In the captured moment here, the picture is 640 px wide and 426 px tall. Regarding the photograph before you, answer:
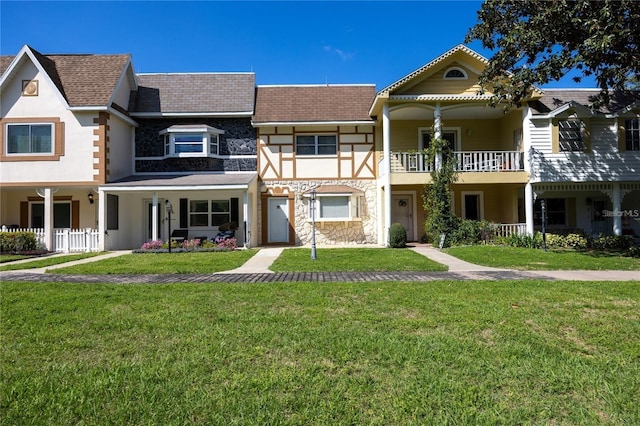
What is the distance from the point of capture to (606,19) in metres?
10.6

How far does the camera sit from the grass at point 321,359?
306 centimetres

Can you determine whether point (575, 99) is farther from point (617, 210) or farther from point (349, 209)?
point (349, 209)

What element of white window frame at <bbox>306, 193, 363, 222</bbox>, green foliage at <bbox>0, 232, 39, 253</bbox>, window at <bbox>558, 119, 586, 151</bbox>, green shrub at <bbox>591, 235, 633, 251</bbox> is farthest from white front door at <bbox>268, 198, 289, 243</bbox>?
green shrub at <bbox>591, 235, 633, 251</bbox>

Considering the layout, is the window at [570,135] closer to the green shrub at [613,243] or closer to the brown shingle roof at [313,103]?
the green shrub at [613,243]

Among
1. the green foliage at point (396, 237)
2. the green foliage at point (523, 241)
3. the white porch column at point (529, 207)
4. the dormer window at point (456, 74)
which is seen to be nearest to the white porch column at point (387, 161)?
the green foliage at point (396, 237)

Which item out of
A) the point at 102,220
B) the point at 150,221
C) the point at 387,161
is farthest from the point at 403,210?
the point at 102,220

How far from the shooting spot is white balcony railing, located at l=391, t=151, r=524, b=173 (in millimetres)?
17078

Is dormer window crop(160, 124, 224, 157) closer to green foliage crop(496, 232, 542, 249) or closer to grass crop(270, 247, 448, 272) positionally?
grass crop(270, 247, 448, 272)

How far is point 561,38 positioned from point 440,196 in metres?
6.60

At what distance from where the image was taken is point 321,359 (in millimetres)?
3953

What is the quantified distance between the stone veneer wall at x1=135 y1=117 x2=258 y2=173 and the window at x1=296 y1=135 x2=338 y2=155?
89.5 inches

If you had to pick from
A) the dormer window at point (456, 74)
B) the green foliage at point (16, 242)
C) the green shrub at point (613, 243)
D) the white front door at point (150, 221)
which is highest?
the dormer window at point (456, 74)

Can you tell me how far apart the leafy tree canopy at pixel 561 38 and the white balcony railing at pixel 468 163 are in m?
3.31

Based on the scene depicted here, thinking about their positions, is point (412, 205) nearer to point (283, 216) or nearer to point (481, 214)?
point (481, 214)
